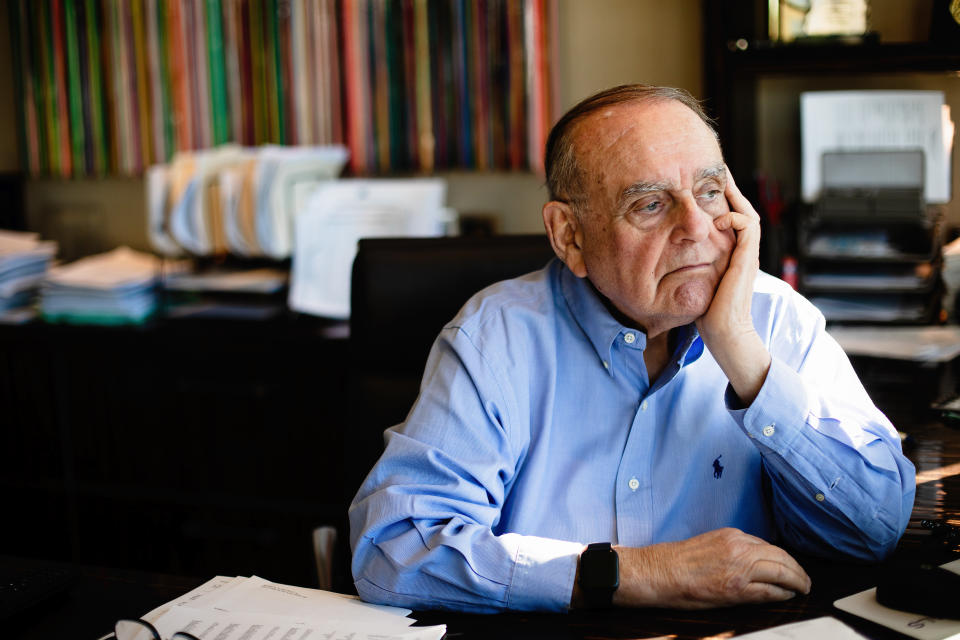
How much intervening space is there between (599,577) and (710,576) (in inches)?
4.6

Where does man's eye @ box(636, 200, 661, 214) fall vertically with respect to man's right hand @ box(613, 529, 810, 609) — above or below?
above

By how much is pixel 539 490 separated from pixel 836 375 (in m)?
0.43

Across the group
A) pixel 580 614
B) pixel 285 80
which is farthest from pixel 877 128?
pixel 285 80

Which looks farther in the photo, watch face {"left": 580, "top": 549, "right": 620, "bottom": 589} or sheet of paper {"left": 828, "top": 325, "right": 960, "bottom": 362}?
sheet of paper {"left": 828, "top": 325, "right": 960, "bottom": 362}

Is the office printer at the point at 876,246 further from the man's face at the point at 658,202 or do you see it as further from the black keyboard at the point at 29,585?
the black keyboard at the point at 29,585

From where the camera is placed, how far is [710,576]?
0.97 metres

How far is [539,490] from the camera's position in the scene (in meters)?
1.24

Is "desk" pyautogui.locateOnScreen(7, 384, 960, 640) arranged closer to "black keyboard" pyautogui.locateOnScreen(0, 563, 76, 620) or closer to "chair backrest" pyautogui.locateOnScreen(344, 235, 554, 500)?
"black keyboard" pyautogui.locateOnScreen(0, 563, 76, 620)

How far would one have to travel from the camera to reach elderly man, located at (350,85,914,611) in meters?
1.02

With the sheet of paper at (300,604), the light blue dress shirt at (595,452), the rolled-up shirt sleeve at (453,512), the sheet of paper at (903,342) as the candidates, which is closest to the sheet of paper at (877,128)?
the sheet of paper at (903,342)

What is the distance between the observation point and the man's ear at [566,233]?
128 centimetres

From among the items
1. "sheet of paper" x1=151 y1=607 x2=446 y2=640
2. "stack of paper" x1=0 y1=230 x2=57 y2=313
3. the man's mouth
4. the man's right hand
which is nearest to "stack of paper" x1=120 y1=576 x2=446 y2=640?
"sheet of paper" x1=151 y1=607 x2=446 y2=640

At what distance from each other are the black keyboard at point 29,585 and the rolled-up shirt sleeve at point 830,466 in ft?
2.69

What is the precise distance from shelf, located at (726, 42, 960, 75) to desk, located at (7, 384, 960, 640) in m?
1.20
